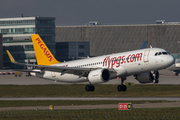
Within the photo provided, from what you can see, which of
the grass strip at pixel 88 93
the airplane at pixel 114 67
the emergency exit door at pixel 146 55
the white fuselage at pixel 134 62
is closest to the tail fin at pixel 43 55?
the airplane at pixel 114 67

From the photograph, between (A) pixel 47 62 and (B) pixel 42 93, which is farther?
(B) pixel 42 93

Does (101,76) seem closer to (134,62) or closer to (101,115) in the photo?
(134,62)

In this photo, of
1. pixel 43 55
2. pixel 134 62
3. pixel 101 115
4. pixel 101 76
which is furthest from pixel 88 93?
pixel 101 115

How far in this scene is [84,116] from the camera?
41906mm

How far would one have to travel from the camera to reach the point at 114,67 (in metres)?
59.2

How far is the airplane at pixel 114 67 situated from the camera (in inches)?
2200

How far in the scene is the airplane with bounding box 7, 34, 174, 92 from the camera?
55875 millimetres

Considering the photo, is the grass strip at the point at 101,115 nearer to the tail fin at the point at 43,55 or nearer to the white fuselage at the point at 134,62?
the white fuselage at the point at 134,62

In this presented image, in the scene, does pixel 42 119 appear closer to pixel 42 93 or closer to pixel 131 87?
pixel 42 93

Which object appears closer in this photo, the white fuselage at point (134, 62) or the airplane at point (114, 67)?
the white fuselage at point (134, 62)

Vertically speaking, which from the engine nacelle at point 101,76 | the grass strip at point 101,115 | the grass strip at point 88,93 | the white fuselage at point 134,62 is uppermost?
the white fuselage at point 134,62

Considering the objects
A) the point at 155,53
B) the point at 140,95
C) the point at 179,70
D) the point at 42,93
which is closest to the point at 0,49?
the point at 179,70

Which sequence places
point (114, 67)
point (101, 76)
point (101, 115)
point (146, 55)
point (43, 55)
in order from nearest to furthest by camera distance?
point (101, 115), point (146, 55), point (101, 76), point (114, 67), point (43, 55)

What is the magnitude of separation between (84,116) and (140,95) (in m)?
31.4
